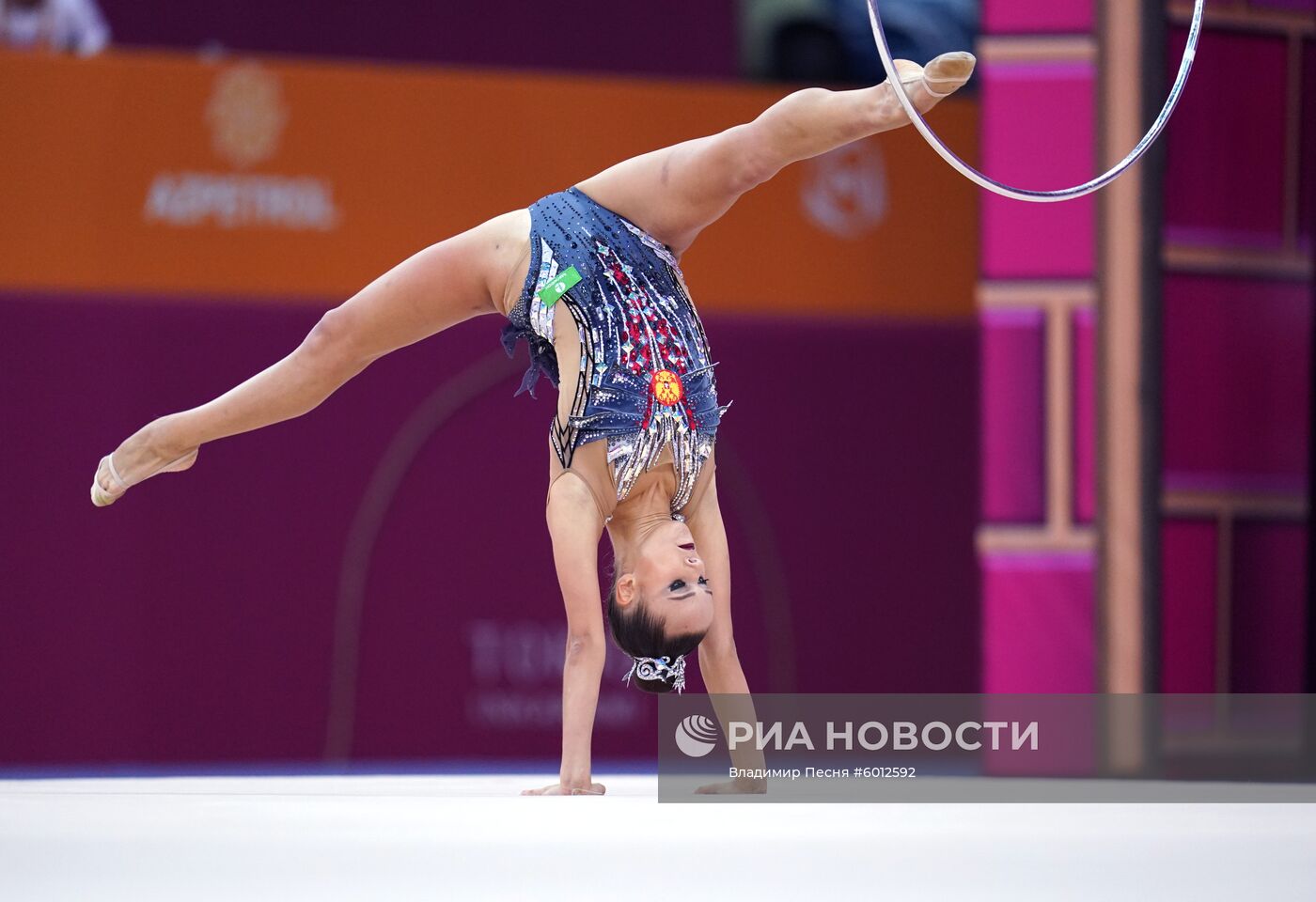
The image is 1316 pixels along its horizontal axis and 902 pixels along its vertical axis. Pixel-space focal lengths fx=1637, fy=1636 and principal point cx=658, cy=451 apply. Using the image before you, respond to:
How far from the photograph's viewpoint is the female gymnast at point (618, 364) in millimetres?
3037

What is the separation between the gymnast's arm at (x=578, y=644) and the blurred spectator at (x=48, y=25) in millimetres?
3087

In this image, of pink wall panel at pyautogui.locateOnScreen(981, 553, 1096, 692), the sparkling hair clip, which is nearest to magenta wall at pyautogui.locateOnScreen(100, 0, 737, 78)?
pink wall panel at pyautogui.locateOnScreen(981, 553, 1096, 692)

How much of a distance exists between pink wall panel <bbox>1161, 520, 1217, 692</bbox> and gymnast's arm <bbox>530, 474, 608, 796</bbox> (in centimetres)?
237

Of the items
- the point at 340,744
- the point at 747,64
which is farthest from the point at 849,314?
the point at 340,744

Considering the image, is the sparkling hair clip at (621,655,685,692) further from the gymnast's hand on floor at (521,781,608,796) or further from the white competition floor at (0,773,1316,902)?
the white competition floor at (0,773,1316,902)

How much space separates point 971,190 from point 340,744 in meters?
2.88

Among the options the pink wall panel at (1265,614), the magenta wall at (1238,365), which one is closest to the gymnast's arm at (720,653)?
the magenta wall at (1238,365)

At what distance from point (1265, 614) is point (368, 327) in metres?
2.96

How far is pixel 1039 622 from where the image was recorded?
4766 millimetres

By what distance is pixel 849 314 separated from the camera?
18.7 ft

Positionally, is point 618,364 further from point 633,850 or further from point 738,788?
point 633,850

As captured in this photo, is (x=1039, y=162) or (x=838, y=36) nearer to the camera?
(x=1039, y=162)

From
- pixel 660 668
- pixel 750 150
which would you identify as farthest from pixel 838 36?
pixel 660 668

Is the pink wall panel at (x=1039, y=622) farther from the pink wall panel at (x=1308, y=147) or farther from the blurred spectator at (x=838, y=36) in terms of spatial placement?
the blurred spectator at (x=838, y=36)
